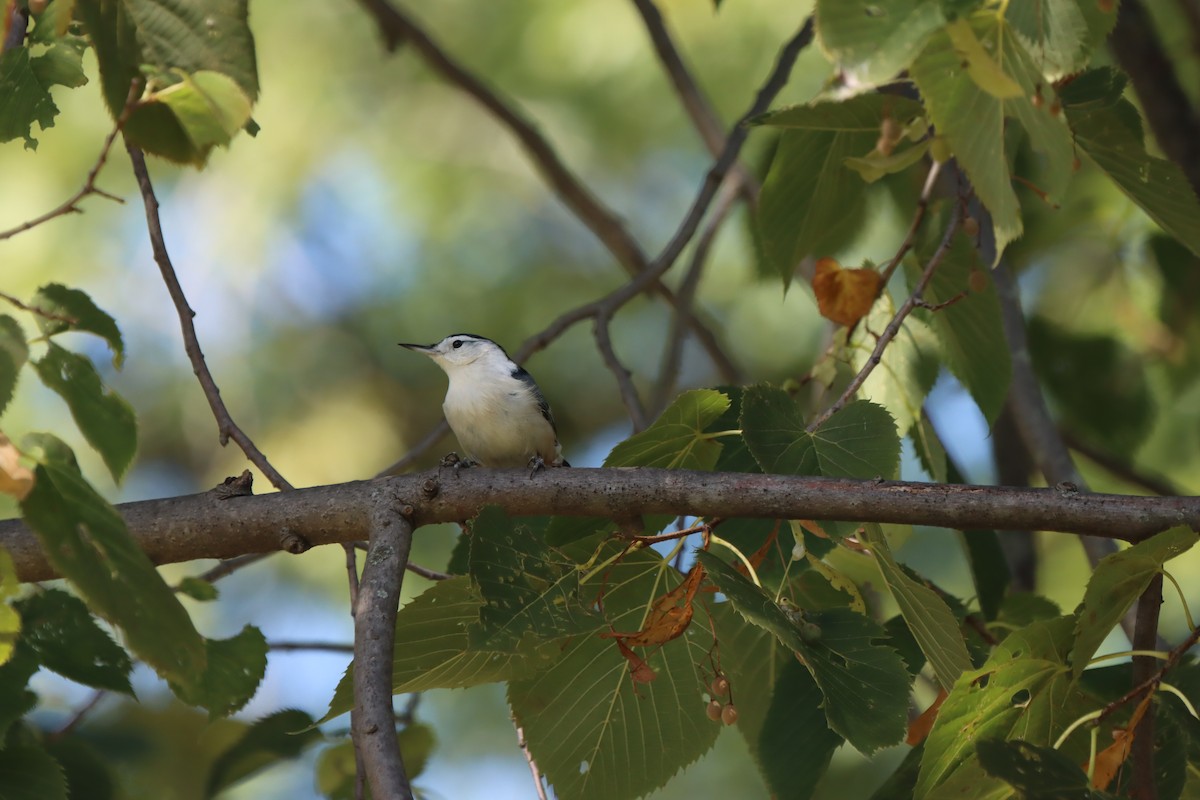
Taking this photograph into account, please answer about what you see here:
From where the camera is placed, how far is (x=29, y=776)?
7.54 feet

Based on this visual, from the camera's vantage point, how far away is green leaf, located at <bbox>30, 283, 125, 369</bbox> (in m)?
2.15

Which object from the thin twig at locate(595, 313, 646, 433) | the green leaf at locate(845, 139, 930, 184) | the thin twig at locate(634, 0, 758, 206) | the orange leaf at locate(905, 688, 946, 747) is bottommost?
the orange leaf at locate(905, 688, 946, 747)

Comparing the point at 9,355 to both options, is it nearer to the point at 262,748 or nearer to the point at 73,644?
the point at 73,644

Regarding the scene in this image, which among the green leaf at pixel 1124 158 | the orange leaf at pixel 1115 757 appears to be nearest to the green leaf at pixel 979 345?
the green leaf at pixel 1124 158

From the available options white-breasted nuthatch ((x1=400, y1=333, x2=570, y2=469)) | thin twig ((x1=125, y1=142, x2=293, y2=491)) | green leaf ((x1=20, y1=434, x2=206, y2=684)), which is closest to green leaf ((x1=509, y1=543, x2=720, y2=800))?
thin twig ((x1=125, y1=142, x2=293, y2=491))

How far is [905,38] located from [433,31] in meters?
5.55

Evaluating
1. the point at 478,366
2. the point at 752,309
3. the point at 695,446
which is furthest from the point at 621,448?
the point at 752,309

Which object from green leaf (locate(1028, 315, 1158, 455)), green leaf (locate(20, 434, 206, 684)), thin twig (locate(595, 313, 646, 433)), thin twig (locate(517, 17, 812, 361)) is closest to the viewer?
green leaf (locate(20, 434, 206, 684))

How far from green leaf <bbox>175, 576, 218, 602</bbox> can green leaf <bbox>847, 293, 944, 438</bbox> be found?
→ 1.48m

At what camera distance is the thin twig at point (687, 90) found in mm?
4121

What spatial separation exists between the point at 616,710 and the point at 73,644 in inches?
44.9

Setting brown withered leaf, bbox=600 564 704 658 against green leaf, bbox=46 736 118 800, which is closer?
brown withered leaf, bbox=600 564 704 658

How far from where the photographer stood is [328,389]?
636cm

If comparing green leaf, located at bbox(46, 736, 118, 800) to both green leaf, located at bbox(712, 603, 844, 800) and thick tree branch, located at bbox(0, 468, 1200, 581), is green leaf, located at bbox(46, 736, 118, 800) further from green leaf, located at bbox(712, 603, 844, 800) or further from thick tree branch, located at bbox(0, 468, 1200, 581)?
green leaf, located at bbox(712, 603, 844, 800)
